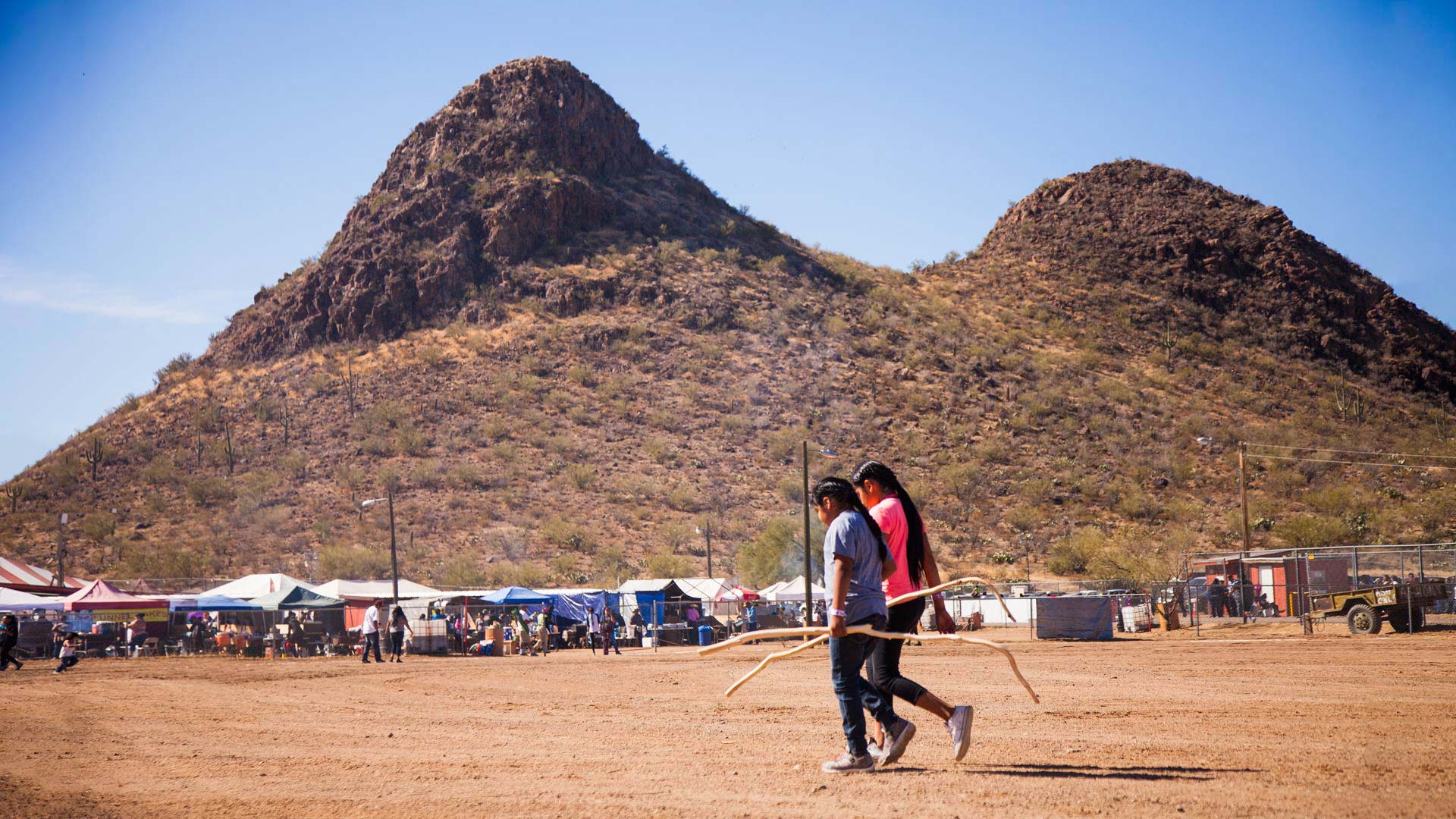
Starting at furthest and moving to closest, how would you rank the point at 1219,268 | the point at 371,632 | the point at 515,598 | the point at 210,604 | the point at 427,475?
the point at 1219,268 → the point at 427,475 → the point at 515,598 → the point at 210,604 → the point at 371,632

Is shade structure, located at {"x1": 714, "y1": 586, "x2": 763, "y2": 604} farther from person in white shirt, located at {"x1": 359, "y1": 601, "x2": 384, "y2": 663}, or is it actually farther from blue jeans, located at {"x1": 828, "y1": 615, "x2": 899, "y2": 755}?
blue jeans, located at {"x1": 828, "y1": 615, "x2": 899, "y2": 755}

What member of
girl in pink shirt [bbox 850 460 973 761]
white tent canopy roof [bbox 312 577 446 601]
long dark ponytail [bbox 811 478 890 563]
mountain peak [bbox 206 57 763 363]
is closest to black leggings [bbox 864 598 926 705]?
girl in pink shirt [bbox 850 460 973 761]

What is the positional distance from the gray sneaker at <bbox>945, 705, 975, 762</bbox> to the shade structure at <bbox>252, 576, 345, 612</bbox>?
33654mm

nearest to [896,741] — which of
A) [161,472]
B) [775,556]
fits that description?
[775,556]

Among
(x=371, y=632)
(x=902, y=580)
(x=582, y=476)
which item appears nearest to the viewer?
(x=902, y=580)

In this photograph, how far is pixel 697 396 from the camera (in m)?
74.4

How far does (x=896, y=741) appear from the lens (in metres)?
7.98

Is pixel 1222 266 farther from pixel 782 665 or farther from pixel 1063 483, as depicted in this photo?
pixel 782 665

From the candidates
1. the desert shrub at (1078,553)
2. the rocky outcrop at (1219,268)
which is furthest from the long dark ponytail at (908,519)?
the rocky outcrop at (1219,268)

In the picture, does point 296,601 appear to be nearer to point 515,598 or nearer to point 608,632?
point 515,598

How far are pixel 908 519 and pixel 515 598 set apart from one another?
32237 mm

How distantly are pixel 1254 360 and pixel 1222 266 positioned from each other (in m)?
A: 14.6

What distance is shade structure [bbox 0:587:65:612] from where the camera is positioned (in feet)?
119

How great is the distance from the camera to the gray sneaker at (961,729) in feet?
26.3
